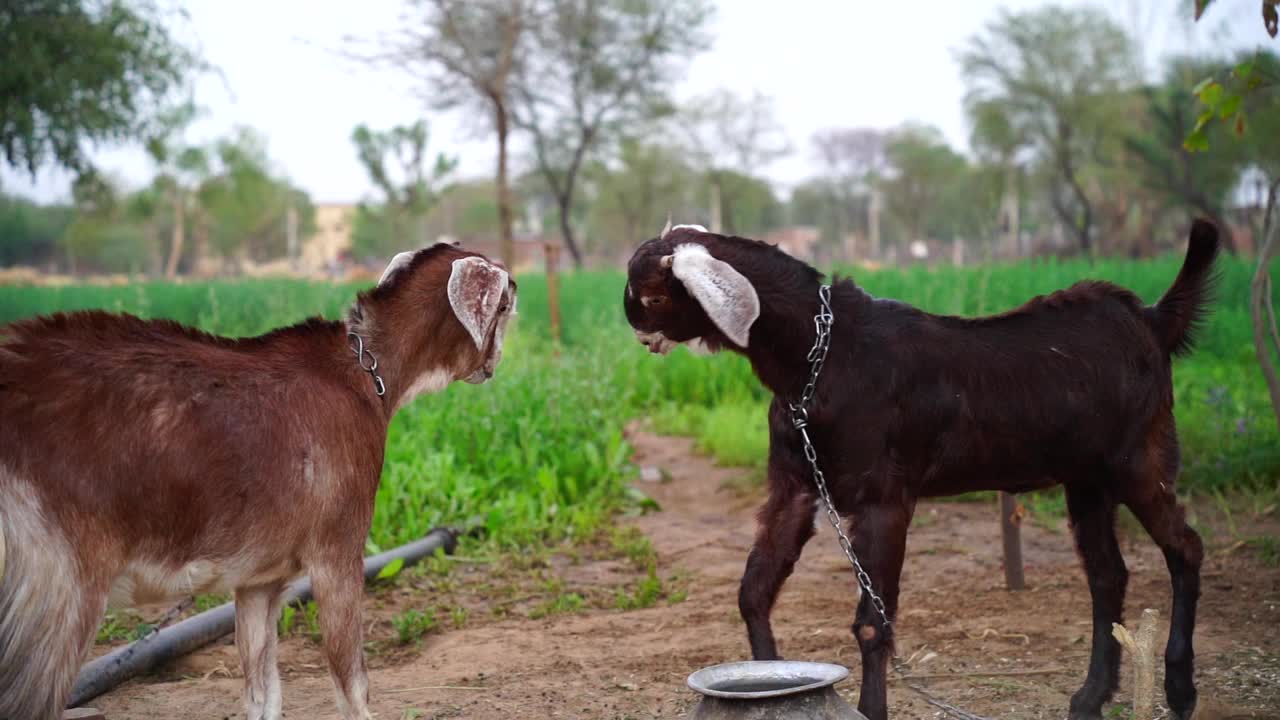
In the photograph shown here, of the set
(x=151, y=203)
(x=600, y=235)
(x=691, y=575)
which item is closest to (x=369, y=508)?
(x=691, y=575)

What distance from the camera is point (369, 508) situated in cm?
358

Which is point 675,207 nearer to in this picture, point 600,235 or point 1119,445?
point 600,235

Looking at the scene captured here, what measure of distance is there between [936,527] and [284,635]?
4456 millimetres

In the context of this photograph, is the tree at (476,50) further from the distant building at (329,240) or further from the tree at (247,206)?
the distant building at (329,240)

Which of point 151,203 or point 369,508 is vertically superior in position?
point 151,203

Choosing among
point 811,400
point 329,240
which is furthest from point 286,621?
point 329,240

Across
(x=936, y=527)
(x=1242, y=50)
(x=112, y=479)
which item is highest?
(x=1242, y=50)

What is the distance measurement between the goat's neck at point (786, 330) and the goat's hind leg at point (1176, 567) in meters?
1.35

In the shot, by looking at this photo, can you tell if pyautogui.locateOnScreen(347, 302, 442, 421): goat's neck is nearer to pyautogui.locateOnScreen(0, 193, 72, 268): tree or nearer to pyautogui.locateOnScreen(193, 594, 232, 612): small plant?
pyautogui.locateOnScreen(193, 594, 232, 612): small plant

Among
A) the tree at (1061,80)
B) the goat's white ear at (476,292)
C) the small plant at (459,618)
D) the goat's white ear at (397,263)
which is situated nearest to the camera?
the goat's white ear at (476,292)

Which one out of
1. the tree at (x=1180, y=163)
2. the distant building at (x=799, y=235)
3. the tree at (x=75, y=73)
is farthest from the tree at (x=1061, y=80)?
the tree at (x=75, y=73)

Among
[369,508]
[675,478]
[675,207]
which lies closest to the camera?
[369,508]

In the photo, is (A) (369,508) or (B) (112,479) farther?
(A) (369,508)

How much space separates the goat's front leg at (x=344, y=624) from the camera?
343 cm
